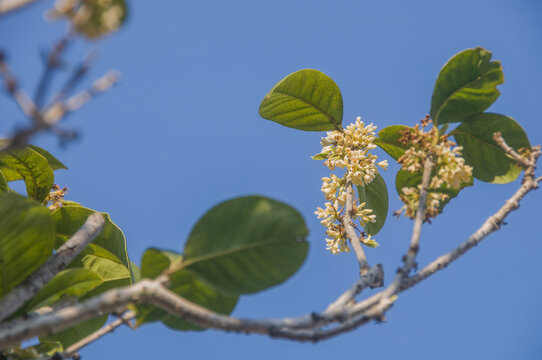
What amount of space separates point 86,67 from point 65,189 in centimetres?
226

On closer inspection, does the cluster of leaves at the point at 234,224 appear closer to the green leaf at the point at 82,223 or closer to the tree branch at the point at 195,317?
the green leaf at the point at 82,223

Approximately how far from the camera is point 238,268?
2.09 meters

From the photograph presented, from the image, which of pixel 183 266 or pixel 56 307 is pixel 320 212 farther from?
pixel 56 307

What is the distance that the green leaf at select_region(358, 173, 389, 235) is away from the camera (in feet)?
11.7

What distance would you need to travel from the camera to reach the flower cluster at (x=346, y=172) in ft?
10.3

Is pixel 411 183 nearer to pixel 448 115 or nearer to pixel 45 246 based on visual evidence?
pixel 448 115

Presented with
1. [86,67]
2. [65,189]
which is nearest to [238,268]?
[86,67]

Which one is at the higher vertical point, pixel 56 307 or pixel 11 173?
pixel 11 173

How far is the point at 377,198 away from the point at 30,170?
266cm

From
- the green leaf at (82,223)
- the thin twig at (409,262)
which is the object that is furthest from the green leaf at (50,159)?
the thin twig at (409,262)

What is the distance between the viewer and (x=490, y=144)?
10.0ft

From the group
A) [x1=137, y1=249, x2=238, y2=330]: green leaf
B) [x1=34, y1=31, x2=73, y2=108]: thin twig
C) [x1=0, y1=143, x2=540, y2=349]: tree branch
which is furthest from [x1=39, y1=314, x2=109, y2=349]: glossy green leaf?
[x1=34, y1=31, x2=73, y2=108]: thin twig

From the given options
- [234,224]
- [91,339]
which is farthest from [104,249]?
[234,224]

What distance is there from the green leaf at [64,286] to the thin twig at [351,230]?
1.52 meters
